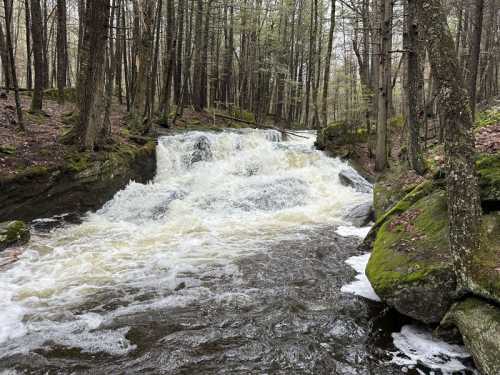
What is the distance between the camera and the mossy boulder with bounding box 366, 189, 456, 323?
4.11 m

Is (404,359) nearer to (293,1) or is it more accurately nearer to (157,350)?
(157,350)

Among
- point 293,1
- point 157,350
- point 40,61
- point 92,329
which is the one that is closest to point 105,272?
point 92,329

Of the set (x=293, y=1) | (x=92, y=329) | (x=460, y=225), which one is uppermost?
(x=293, y=1)

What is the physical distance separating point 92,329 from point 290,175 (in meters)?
9.64

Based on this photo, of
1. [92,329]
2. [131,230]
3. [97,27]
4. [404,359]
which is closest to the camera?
[404,359]

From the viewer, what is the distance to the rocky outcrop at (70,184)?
26.7ft

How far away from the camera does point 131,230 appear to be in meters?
8.70

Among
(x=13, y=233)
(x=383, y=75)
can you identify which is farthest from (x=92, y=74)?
(x=383, y=75)

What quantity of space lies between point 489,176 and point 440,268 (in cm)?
155

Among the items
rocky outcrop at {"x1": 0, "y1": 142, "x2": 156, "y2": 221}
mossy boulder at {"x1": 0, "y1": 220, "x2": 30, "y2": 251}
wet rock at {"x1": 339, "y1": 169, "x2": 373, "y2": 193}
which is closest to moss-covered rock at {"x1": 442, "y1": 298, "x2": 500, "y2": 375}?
mossy boulder at {"x1": 0, "y1": 220, "x2": 30, "y2": 251}

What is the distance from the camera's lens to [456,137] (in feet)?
12.7

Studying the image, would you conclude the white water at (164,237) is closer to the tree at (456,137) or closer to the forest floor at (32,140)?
the forest floor at (32,140)

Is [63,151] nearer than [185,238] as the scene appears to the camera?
No

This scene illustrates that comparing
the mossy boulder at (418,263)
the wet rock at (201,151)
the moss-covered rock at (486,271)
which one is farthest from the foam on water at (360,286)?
the wet rock at (201,151)
